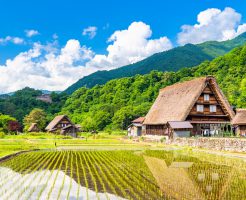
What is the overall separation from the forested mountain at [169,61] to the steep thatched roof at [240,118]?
96641 mm

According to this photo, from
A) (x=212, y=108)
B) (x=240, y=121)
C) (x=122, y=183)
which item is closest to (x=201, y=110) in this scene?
(x=212, y=108)

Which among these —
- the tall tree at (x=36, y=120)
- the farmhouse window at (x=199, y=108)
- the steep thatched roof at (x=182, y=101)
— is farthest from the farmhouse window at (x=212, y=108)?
the tall tree at (x=36, y=120)

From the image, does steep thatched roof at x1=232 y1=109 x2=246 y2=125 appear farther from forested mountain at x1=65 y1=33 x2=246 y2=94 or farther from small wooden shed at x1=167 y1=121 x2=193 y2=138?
forested mountain at x1=65 y1=33 x2=246 y2=94

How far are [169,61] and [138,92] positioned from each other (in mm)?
57855

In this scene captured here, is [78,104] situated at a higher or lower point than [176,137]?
higher

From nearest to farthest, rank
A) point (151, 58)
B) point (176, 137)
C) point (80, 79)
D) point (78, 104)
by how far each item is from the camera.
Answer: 1. point (176, 137)
2. point (78, 104)
3. point (151, 58)
4. point (80, 79)

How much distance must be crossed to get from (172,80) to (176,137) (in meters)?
55.7

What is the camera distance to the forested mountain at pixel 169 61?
148 metres

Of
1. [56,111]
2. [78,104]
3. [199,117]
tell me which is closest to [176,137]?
[199,117]

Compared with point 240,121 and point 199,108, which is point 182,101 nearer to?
point 199,108

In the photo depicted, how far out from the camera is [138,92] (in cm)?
9606

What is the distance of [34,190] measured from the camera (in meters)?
10.9

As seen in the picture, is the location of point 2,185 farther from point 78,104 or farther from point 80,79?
point 80,79

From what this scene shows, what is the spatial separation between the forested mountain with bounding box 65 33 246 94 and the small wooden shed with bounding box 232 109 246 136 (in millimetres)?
96724
